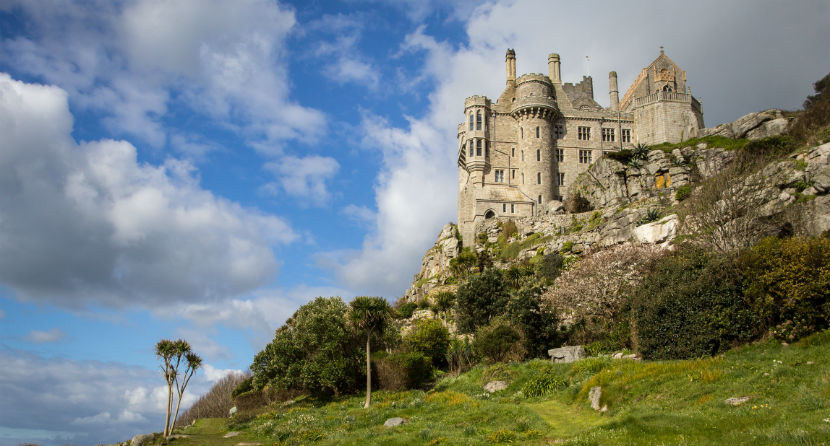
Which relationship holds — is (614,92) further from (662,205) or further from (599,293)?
(599,293)

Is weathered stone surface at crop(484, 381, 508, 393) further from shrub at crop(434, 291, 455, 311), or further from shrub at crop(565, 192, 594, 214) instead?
shrub at crop(565, 192, 594, 214)

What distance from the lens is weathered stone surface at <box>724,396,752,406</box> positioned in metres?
16.8

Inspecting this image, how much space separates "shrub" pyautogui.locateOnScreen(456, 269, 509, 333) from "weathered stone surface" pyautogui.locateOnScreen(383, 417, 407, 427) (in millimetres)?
21571

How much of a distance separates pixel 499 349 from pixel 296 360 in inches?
564

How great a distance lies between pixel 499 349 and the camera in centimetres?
3650

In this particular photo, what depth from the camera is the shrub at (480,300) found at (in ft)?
149

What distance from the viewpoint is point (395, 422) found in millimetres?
23750

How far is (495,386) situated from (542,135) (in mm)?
51053

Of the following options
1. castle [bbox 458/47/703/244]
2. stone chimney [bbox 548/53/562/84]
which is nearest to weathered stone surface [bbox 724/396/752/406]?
castle [bbox 458/47/703/244]

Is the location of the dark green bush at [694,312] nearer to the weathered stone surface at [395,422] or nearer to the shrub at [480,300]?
the weathered stone surface at [395,422]

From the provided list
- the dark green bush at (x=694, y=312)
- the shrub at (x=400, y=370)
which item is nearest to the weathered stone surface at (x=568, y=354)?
the dark green bush at (x=694, y=312)

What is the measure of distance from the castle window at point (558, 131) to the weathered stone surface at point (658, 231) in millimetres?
30973

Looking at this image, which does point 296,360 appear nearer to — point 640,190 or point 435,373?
point 435,373

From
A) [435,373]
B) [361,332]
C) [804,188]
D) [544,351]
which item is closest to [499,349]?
[544,351]
